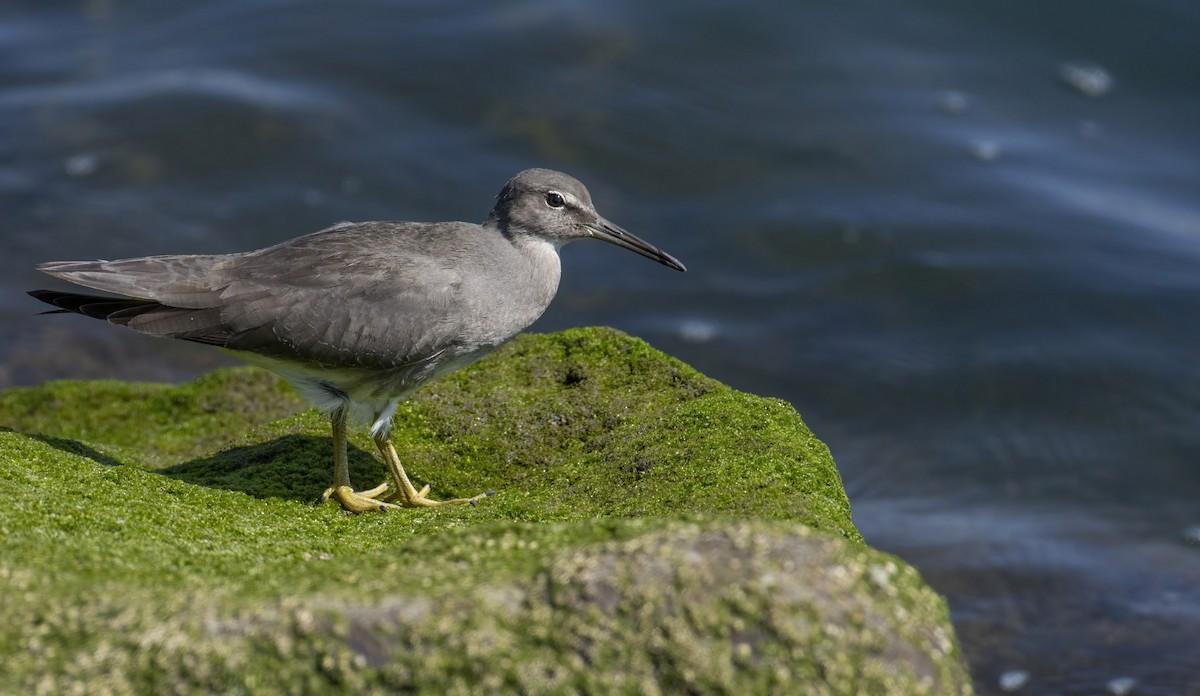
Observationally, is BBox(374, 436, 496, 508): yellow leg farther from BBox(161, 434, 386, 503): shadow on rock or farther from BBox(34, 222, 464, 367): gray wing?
BBox(34, 222, 464, 367): gray wing

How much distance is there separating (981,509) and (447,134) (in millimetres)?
8975

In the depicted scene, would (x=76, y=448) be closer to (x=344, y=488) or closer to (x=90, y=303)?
(x=90, y=303)

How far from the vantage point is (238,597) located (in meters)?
4.16

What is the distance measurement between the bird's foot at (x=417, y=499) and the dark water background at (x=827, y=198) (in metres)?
5.23

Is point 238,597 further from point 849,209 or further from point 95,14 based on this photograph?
point 95,14

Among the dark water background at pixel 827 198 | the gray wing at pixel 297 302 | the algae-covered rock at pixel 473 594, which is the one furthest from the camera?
the dark water background at pixel 827 198

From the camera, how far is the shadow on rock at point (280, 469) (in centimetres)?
705

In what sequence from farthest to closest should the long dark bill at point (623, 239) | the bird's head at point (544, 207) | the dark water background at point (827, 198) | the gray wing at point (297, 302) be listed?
the dark water background at point (827, 198) < the long dark bill at point (623, 239) < the bird's head at point (544, 207) < the gray wing at point (297, 302)

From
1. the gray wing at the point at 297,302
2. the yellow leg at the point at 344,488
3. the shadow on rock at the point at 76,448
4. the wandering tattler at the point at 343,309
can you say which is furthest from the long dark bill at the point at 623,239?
the shadow on rock at the point at 76,448

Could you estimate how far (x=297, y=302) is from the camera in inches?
286

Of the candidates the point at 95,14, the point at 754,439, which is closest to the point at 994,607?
the point at 754,439

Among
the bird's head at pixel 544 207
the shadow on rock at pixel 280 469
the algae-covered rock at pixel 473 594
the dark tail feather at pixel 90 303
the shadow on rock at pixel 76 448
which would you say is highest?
the bird's head at pixel 544 207

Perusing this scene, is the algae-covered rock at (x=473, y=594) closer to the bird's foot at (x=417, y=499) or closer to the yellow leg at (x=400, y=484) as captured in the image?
the bird's foot at (x=417, y=499)

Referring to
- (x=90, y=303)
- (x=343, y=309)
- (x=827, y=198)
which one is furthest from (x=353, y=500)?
(x=827, y=198)
